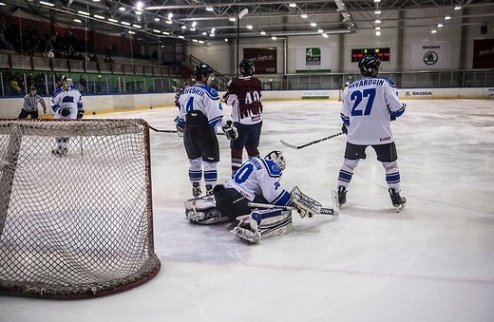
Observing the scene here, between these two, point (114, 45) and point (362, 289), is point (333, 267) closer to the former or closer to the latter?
point (362, 289)

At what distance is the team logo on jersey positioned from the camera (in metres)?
26.1

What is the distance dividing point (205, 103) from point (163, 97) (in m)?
18.1

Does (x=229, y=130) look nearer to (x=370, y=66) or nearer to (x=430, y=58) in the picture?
(x=370, y=66)

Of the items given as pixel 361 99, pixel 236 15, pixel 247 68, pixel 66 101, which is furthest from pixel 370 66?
pixel 236 15

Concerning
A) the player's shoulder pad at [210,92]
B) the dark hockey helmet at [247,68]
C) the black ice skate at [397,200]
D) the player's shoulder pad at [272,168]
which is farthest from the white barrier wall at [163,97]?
the black ice skate at [397,200]

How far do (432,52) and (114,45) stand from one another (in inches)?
679

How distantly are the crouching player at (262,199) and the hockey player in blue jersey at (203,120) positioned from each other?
76cm

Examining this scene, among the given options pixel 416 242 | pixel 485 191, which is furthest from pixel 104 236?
pixel 485 191

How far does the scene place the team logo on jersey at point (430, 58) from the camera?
26120 millimetres

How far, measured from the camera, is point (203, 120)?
3945mm

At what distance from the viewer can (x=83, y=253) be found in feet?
9.45

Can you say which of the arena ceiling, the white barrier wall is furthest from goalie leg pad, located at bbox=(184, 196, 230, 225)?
the arena ceiling

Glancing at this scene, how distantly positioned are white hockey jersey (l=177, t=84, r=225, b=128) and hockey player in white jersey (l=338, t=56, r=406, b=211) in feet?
3.51

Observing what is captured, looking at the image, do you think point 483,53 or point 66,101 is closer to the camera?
point 66,101
